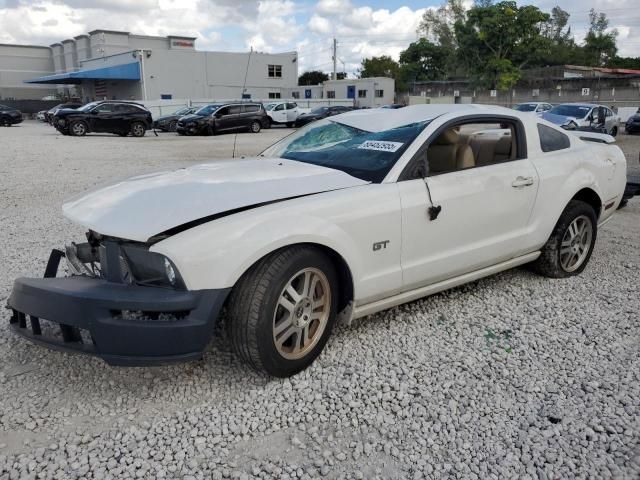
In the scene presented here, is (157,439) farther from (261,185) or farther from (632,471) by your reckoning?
(632,471)

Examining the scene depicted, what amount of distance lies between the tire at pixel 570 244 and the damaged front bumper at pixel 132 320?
3.09m

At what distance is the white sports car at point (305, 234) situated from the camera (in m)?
2.68

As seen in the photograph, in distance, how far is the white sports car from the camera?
2684mm

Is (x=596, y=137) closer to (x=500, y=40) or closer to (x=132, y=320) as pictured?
(x=132, y=320)

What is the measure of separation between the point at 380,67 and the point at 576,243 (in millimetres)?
81581

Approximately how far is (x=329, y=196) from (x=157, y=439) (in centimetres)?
158

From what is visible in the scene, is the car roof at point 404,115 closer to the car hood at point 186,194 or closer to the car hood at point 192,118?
the car hood at point 186,194

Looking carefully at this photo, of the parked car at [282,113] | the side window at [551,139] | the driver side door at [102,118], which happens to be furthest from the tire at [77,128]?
the side window at [551,139]

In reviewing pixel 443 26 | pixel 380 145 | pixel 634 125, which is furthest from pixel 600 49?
pixel 380 145

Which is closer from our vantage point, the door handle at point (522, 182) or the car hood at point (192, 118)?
the door handle at point (522, 182)

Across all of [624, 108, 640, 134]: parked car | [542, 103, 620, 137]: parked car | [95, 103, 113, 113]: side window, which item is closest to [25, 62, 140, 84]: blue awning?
[95, 103, 113, 113]: side window

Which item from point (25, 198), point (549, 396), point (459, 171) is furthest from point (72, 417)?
point (25, 198)

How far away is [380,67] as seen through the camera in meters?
81.8

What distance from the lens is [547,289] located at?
4.55 meters
